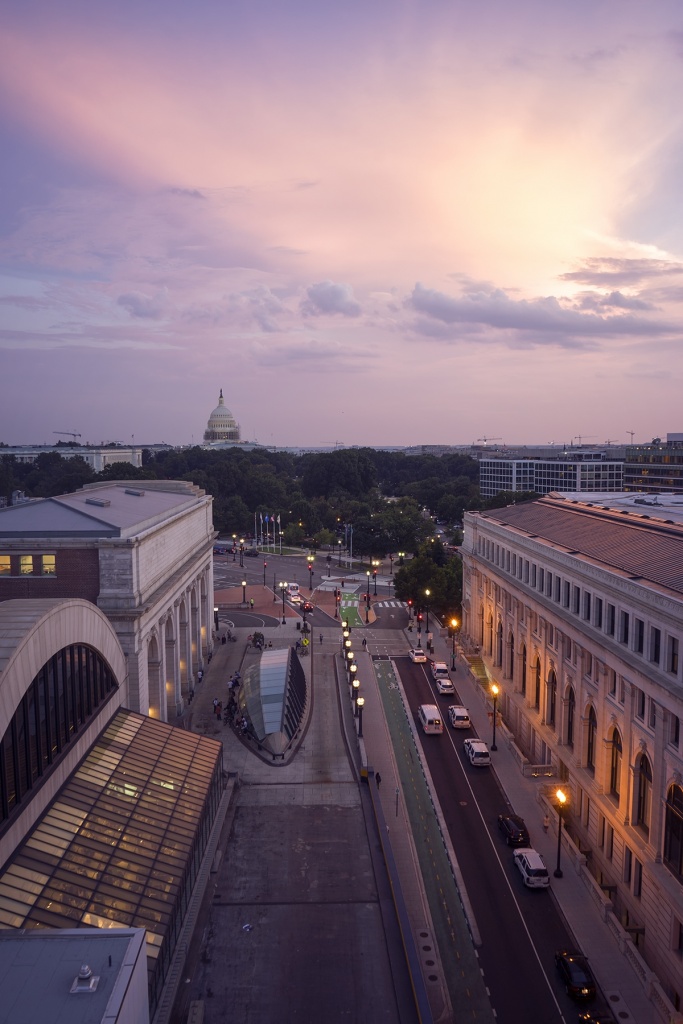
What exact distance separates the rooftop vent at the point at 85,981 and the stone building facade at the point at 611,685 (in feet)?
72.2

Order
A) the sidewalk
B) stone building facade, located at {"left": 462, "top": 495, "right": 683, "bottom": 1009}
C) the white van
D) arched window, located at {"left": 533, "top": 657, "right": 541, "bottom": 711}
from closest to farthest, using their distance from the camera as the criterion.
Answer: the sidewalk
stone building facade, located at {"left": 462, "top": 495, "right": 683, "bottom": 1009}
arched window, located at {"left": 533, "top": 657, "right": 541, "bottom": 711}
the white van

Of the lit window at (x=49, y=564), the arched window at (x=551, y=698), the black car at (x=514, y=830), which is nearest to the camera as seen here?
the black car at (x=514, y=830)

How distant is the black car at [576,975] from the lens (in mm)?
28047

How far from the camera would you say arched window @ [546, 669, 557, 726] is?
154 feet

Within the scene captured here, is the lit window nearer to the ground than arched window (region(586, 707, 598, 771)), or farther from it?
farther from it

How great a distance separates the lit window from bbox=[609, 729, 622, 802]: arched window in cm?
3165

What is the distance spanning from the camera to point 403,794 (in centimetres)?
4475

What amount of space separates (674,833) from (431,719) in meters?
25.6

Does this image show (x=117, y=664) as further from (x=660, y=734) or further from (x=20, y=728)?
(x=660, y=734)

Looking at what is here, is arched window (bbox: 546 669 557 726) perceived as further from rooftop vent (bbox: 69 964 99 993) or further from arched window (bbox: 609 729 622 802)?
rooftop vent (bbox: 69 964 99 993)

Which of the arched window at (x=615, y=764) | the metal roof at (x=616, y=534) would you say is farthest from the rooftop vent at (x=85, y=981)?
the arched window at (x=615, y=764)

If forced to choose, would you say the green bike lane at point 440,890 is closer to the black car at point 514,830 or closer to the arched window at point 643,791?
the black car at point 514,830

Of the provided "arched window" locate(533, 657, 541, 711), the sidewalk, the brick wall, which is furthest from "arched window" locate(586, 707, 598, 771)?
the brick wall

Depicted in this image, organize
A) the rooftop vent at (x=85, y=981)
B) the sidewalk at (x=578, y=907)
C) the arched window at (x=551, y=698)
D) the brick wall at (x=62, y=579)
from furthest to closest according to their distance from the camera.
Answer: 1. the arched window at (x=551, y=698)
2. the brick wall at (x=62, y=579)
3. the sidewalk at (x=578, y=907)
4. the rooftop vent at (x=85, y=981)
